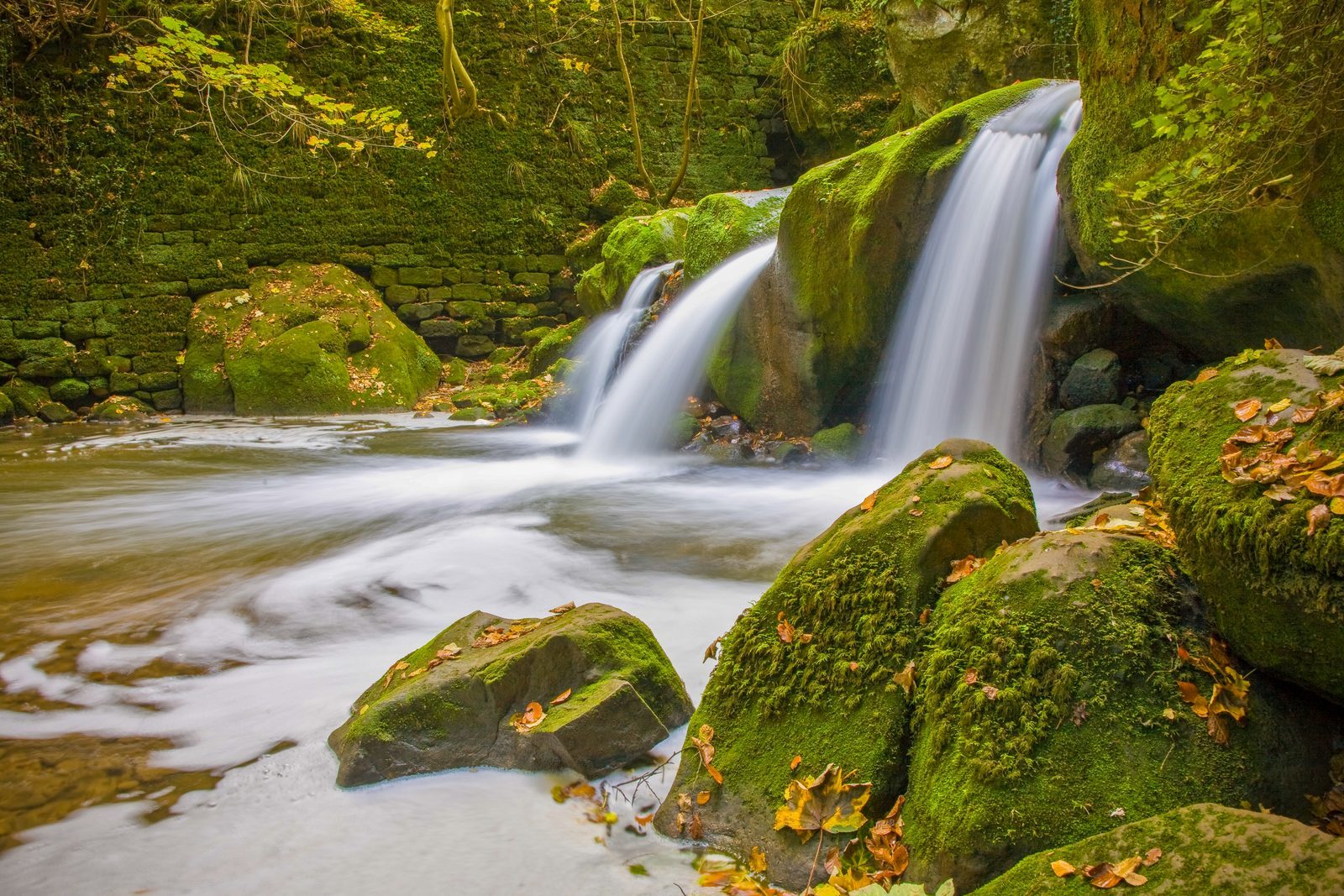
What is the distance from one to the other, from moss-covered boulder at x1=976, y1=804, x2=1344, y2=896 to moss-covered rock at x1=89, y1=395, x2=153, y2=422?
37.9ft

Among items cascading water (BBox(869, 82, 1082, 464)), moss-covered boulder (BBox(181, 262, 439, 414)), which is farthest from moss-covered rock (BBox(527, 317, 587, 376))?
cascading water (BBox(869, 82, 1082, 464))

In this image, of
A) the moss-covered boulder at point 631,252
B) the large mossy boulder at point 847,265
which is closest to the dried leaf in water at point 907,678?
the large mossy boulder at point 847,265

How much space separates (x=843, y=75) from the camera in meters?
13.5

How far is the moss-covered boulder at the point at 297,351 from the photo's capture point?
10.3 meters

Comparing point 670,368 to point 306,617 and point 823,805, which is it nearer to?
point 306,617

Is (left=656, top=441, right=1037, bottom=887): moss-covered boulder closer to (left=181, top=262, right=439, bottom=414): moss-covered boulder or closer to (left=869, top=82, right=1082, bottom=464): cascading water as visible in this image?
(left=869, top=82, right=1082, bottom=464): cascading water

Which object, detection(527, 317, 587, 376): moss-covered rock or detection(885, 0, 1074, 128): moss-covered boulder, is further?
detection(527, 317, 587, 376): moss-covered rock

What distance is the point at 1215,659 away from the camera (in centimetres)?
174

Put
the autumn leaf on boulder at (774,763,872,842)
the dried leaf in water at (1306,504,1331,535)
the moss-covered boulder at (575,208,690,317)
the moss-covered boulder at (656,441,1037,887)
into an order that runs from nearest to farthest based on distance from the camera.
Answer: the dried leaf in water at (1306,504,1331,535), the autumn leaf on boulder at (774,763,872,842), the moss-covered boulder at (656,441,1037,887), the moss-covered boulder at (575,208,690,317)

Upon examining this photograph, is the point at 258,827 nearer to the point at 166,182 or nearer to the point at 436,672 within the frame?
the point at 436,672

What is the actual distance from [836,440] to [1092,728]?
4.80 m

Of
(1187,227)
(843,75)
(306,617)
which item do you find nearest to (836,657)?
(306,617)

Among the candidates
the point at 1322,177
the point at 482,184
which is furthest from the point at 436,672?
the point at 482,184

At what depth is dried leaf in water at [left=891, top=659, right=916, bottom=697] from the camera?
189 centimetres
